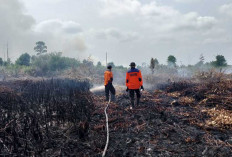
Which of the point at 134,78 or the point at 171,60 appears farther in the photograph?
the point at 171,60

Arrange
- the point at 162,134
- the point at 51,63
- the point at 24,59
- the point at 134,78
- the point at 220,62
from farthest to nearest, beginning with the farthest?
the point at 24,59
the point at 51,63
the point at 220,62
the point at 134,78
the point at 162,134

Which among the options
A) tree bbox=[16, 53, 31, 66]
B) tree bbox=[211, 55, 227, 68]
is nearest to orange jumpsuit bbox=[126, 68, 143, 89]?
tree bbox=[211, 55, 227, 68]

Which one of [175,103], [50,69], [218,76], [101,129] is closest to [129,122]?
[101,129]

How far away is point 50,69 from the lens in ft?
92.6

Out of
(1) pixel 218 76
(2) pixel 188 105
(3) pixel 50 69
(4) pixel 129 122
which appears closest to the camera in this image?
(4) pixel 129 122

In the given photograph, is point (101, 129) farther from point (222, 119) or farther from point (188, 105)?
point (188, 105)

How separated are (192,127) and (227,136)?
0.95m

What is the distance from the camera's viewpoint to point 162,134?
5.00 m

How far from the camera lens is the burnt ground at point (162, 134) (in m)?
4.04

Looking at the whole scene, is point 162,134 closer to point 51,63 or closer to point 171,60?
point 171,60

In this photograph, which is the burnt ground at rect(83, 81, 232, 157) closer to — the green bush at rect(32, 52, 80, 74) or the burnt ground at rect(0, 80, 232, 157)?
the burnt ground at rect(0, 80, 232, 157)

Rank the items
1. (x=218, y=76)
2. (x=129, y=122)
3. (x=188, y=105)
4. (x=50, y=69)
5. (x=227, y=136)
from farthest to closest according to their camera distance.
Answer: (x=50, y=69) < (x=218, y=76) < (x=188, y=105) < (x=129, y=122) < (x=227, y=136)

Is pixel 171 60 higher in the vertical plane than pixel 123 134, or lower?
higher

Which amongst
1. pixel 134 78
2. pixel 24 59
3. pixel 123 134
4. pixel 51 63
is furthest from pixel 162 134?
pixel 24 59
